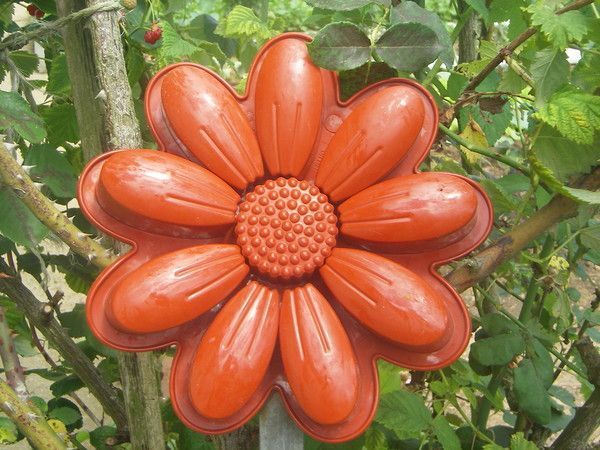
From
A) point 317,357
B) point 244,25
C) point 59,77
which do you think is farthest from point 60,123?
point 317,357

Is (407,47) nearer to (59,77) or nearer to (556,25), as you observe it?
(556,25)

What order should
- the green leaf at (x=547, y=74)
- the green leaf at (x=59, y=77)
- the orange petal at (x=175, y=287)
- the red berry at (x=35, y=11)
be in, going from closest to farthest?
1. the orange petal at (x=175, y=287)
2. the green leaf at (x=547, y=74)
3. the green leaf at (x=59, y=77)
4. the red berry at (x=35, y=11)

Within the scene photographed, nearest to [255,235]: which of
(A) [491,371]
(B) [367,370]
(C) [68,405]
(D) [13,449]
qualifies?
(B) [367,370]

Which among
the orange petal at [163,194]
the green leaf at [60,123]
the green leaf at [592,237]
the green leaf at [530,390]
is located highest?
the orange petal at [163,194]

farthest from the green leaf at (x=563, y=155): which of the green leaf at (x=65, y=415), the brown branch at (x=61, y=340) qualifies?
the green leaf at (x=65, y=415)

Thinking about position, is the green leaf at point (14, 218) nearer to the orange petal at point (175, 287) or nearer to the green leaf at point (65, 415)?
the orange petal at point (175, 287)

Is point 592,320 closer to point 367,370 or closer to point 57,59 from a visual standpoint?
point 367,370
